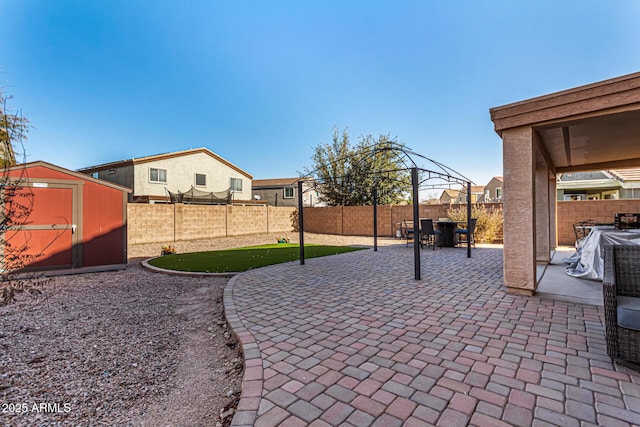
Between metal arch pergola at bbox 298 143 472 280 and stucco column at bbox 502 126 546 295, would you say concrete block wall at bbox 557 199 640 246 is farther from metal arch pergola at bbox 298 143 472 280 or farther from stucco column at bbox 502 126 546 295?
stucco column at bbox 502 126 546 295

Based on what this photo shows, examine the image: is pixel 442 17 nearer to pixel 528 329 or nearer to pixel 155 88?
pixel 528 329

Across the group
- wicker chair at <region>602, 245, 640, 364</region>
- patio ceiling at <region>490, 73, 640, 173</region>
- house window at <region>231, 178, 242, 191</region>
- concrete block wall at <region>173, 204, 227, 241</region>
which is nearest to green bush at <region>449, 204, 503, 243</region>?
patio ceiling at <region>490, 73, 640, 173</region>

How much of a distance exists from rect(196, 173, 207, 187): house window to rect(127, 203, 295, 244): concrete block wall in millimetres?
8227

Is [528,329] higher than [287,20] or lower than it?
lower

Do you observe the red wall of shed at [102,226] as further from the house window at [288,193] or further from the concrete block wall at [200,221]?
the house window at [288,193]

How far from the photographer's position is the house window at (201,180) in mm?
21641

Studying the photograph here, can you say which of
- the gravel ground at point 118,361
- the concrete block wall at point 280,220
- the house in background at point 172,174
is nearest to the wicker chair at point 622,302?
the gravel ground at point 118,361

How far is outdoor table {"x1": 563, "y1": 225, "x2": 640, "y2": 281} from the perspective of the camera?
Answer: 4492 mm

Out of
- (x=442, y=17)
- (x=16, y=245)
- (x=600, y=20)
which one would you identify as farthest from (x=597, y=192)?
(x=16, y=245)

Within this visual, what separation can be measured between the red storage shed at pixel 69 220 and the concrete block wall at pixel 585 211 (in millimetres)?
13514

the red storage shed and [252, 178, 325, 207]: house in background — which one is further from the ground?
[252, 178, 325, 207]: house in background

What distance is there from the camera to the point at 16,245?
560 centimetres

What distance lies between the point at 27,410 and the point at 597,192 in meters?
26.2

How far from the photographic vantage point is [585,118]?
11.8 feet
